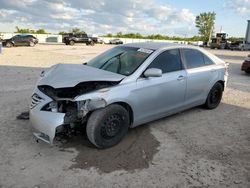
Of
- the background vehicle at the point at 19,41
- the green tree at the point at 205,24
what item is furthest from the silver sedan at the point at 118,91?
the green tree at the point at 205,24

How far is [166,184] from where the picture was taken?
3049mm

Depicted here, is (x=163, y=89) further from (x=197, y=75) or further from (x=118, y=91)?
(x=197, y=75)

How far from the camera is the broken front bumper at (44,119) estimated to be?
133 inches

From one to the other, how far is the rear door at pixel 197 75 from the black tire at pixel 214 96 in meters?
0.24

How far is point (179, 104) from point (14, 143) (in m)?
2.97

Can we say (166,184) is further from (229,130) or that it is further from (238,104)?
(238,104)

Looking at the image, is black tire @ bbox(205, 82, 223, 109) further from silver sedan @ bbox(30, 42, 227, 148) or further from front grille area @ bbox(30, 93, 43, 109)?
front grille area @ bbox(30, 93, 43, 109)

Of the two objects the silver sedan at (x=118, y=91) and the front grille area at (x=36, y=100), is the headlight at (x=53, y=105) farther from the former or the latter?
the front grille area at (x=36, y=100)

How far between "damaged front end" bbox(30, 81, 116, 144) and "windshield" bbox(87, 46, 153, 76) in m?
0.60

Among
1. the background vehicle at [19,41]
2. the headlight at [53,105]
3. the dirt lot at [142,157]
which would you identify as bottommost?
the dirt lot at [142,157]

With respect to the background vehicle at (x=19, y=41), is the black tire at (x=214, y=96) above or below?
below

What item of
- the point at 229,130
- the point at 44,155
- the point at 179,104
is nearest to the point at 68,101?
the point at 44,155

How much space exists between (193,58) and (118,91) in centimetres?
222

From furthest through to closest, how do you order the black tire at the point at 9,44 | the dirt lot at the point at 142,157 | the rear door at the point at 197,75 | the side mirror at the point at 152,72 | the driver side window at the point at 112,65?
1. the black tire at the point at 9,44
2. the rear door at the point at 197,75
3. the driver side window at the point at 112,65
4. the side mirror at the point at 152,72
5. the dirt lot at the point at 142,157
